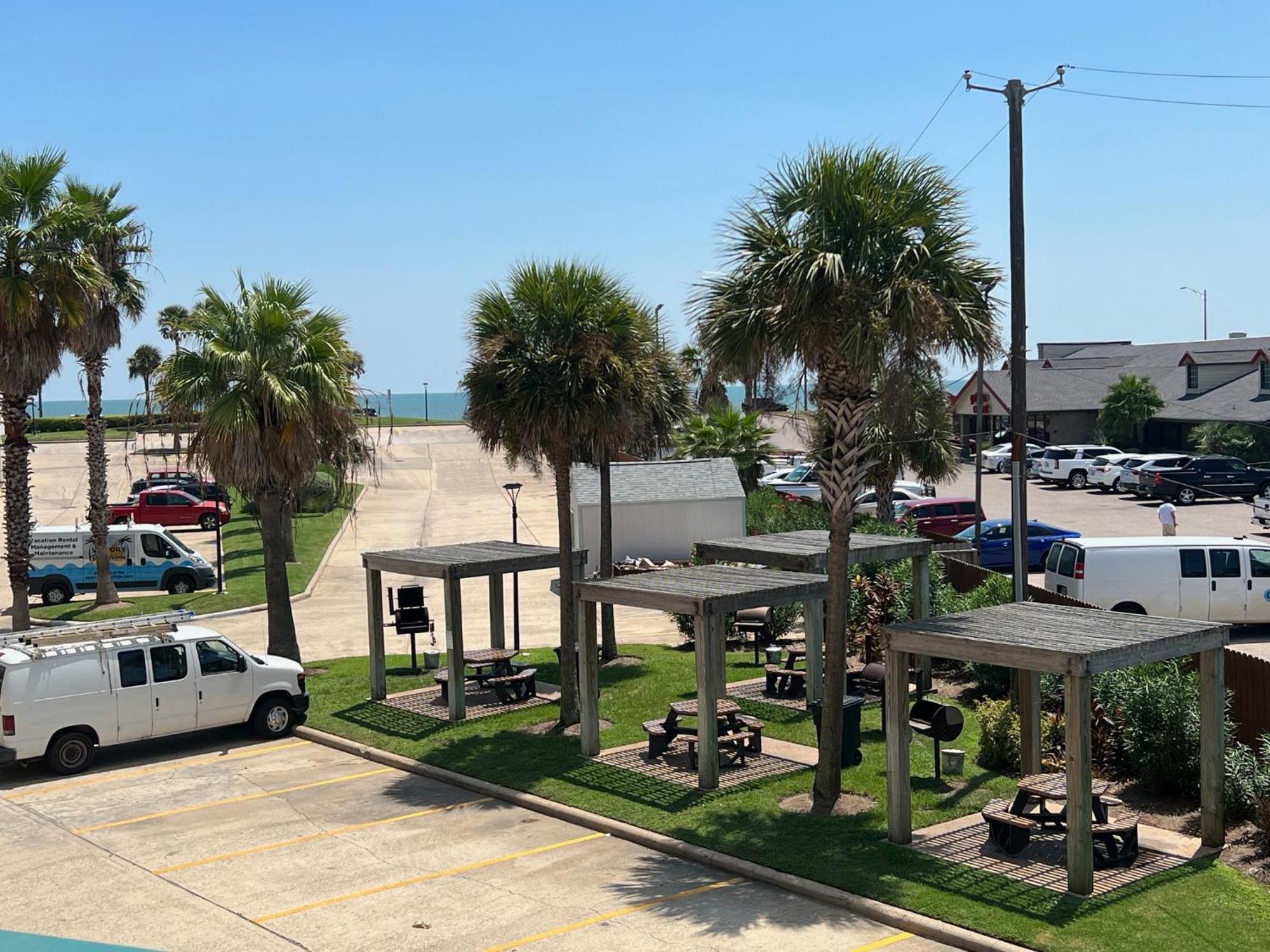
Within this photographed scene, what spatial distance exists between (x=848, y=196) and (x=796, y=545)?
8127 mm

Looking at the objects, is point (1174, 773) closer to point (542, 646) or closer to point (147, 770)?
point (147, 770)

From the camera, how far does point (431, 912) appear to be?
11.9 m

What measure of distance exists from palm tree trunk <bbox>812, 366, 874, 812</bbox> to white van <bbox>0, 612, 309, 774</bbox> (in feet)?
28.4

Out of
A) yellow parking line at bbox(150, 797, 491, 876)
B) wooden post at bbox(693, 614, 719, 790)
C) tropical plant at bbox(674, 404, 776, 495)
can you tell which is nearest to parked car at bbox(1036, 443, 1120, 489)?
tropical plant at bbox(674, 404, 776, 495)

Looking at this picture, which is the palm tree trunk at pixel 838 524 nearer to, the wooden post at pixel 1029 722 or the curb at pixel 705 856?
the curb at pixel 705 856

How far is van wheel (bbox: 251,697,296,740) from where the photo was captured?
19109 millimetres

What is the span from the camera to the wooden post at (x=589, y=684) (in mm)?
16406

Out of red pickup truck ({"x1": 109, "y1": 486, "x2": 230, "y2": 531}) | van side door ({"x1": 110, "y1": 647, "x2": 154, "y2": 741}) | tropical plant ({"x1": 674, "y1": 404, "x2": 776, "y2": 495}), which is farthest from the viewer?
red pickup truck ({"x1": 109, "y1": 486, "x2": 230, "y2": 531})

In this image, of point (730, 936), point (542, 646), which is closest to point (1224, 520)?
point (542, 646)

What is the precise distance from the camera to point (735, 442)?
42.8m

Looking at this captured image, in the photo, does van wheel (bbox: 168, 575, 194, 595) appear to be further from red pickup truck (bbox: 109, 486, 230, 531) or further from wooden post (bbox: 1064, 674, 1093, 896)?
wooden post (bbox: 1064, 674, 1093, 896)

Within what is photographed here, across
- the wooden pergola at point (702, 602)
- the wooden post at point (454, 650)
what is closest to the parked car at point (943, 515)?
the wooden pergola at point (702, 602)

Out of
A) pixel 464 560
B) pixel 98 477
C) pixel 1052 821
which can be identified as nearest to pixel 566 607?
pixel 464 560

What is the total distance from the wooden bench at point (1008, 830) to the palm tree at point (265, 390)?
1236 cm
